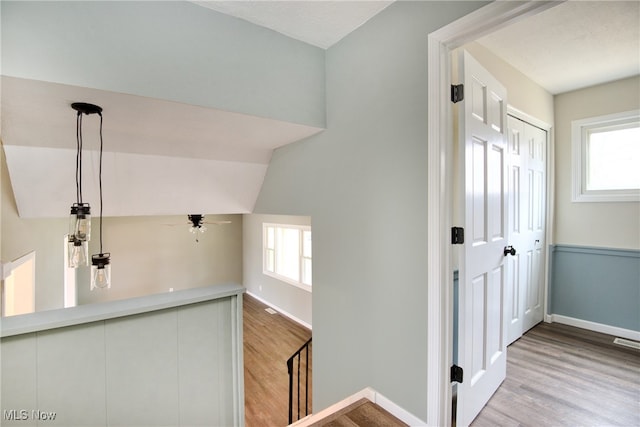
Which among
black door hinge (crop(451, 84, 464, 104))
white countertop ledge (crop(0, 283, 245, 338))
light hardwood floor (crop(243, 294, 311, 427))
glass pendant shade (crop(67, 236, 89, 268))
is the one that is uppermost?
black door hinge (crop(451, 84, 464, 104))

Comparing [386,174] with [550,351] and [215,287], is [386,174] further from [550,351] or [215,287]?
[550,351]

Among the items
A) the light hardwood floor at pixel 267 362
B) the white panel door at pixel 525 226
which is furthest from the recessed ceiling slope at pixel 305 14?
the light hardwood floor at pixel 267 362

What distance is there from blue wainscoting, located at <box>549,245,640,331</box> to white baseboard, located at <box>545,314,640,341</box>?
0.09 feet

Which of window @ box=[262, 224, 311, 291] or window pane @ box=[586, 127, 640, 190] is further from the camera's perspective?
window @ box=[262, 224, 311, 291]

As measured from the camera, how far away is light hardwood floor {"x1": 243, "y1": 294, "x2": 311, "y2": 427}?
3496mm

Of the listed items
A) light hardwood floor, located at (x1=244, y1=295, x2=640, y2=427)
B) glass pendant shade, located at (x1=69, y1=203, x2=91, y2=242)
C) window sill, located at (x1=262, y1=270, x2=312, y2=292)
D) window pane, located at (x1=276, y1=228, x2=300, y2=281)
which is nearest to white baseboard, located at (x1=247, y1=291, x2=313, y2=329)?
window sill, located at (x1=262, y1=270, x2=312, y2=292)

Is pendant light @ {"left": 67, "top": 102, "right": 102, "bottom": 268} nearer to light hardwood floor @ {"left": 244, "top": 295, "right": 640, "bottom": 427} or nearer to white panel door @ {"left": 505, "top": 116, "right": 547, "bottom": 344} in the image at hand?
light hardwood floor @ {"left": 244, "top": 295, "right": 640, "bottom": 427}

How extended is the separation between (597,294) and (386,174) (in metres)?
3.15

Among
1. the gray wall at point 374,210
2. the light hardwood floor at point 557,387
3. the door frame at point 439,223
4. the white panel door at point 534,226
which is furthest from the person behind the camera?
the white panel door at point 534,226

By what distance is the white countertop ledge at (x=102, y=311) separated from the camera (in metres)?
1.11

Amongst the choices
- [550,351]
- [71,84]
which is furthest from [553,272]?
[71,84]

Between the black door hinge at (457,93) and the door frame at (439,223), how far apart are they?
0.28 feet

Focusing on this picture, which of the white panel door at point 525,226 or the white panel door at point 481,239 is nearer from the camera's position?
the white panel door at point 481,239

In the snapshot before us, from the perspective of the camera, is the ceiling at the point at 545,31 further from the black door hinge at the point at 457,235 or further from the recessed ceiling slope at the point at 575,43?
the black door hinge at the point at 457,235
